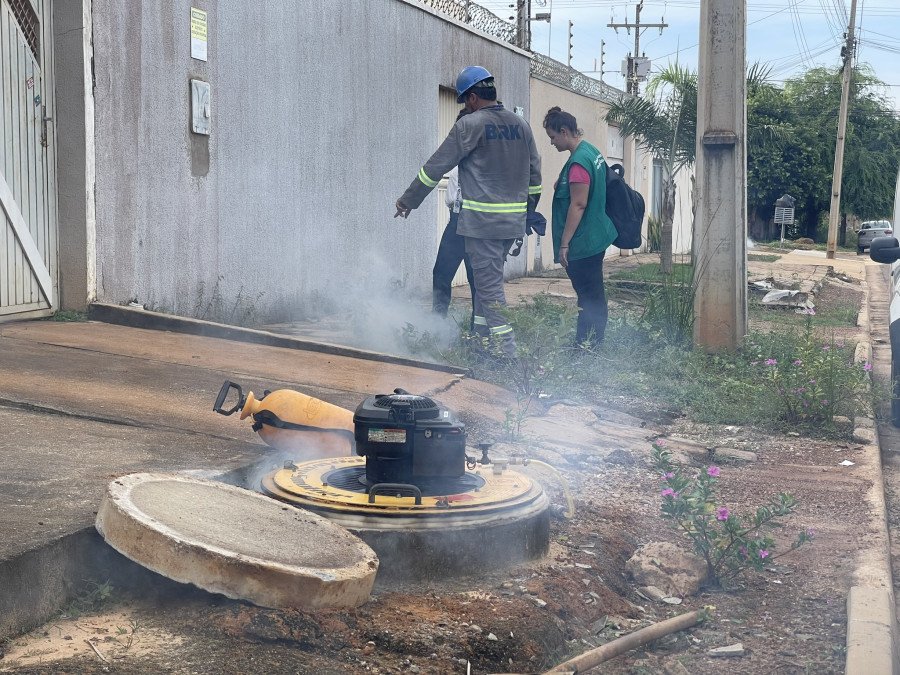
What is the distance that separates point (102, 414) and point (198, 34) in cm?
472

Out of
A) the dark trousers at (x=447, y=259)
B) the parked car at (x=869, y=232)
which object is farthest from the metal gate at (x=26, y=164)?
the parked car at (x=869, y=232)

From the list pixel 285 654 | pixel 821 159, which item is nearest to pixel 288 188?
pixel 285 654

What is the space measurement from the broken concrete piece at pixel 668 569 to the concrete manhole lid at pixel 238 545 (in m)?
1.17

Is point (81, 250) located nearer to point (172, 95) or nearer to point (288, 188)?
point (172, 95)

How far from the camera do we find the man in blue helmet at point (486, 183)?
7.08 meters

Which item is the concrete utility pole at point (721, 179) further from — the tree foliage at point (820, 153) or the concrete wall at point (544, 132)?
the tree foliage at point (820, 153)

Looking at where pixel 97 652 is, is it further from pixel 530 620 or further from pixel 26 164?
pixel 26 164

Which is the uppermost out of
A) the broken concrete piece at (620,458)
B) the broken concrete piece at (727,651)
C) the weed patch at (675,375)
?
the weed patch at (675,375)

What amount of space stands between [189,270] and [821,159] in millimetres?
46135

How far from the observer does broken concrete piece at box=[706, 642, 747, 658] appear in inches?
130

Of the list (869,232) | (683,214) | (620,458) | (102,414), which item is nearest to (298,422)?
(102,414)

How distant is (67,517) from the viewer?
3.15m

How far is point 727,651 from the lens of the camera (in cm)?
332

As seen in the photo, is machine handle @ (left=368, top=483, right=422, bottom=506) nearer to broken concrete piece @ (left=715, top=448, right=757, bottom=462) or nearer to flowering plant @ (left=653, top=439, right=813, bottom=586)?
flowering plant @ (left=653, top=439, right=813, bottom=586)
